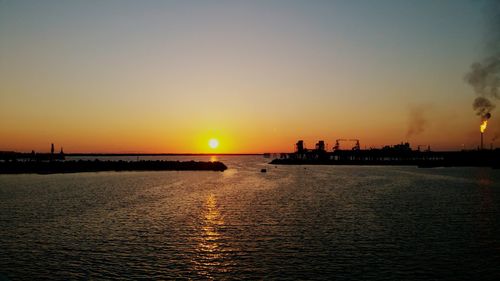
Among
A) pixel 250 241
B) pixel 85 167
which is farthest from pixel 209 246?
pixel 85 167

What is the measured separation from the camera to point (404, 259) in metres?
26.1

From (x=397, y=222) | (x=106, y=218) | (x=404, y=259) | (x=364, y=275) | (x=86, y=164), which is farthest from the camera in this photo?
(x=86, y=164)

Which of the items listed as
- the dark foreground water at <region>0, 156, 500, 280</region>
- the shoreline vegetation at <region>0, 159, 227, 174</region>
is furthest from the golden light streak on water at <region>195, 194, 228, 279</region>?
the shoreline vegetation at <region>0, 159, 227, 174</region>

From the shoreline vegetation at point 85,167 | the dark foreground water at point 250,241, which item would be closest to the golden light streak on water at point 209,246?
the dark foreground water at point 250,241

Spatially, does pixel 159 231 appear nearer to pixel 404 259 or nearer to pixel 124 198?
pixel 404 259

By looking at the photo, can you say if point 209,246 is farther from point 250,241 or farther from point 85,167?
point 85,167

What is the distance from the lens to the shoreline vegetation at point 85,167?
135 m

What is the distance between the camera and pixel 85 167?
150 metres

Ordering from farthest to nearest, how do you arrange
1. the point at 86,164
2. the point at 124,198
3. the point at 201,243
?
the point at 86,164 → the point at 124,198 → the point at 201,243

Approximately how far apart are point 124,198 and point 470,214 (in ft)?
154

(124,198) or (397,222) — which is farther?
(124,198)

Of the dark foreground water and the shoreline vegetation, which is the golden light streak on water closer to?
the dark foreground water

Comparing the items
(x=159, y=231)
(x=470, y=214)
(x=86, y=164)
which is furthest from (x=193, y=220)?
(x=86, y=164)

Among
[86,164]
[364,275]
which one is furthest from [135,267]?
[86,164]
